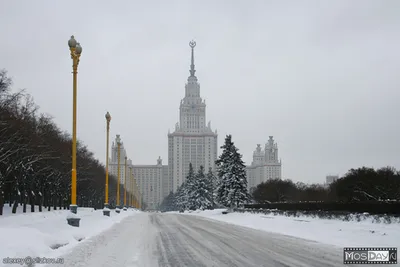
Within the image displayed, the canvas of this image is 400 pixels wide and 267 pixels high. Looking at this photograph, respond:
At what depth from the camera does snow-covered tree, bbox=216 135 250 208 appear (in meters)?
64.6

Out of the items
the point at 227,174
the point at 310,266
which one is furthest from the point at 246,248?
the point at 227,174

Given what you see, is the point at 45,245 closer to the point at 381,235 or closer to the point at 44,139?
the point at 381,235

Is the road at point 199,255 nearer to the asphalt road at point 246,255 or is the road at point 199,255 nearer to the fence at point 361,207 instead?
the asphalt road at point 246,255

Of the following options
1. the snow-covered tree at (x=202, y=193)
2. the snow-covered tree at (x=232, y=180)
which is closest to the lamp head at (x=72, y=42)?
the snow-covered tree at (x=232, y=180)

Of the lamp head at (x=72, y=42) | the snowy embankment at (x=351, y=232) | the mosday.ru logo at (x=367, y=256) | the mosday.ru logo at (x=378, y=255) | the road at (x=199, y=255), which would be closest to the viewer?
the road at (x=199, y=255)

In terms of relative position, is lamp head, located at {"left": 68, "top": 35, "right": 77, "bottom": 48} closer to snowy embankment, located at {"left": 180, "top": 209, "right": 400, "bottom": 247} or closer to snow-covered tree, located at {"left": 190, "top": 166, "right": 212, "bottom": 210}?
snowy embankment, located at {"left": 180, "top": 209, "right": 400, "bottom": 247}

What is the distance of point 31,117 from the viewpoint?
48188mm

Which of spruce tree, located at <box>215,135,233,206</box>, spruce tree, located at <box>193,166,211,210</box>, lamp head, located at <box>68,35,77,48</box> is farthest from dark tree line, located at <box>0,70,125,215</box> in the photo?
spruce tree, located at <box>193,166,211,210</box>

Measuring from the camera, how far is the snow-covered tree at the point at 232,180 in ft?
212

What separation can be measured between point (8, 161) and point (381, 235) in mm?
33158

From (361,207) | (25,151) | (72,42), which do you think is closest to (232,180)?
(25,151)

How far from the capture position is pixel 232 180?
64.8 m

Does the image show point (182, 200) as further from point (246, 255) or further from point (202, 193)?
point (246, 255)

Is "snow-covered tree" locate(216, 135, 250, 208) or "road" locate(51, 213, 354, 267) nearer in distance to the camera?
"road" locate(51, 213, 354, 267)
